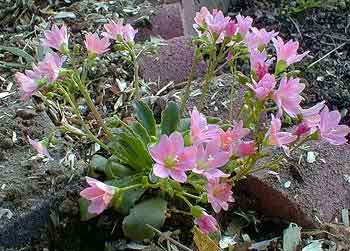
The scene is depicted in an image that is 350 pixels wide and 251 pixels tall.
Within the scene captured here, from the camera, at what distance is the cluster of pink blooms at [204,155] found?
4.19 feet

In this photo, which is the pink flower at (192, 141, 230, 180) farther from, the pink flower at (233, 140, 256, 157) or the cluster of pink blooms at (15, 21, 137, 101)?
the cluster of pink blooms at (15, 21, 137, 101)

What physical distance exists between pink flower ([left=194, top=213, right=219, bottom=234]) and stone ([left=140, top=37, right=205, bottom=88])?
718 millimetres

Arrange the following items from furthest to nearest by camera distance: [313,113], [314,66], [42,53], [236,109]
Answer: [314,66] < [42,53] < [236,109] < [313,113]

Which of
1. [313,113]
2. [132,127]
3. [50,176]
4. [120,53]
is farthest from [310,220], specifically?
[120,53]

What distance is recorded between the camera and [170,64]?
2.06m

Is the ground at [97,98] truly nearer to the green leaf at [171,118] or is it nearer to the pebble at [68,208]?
the pebble at [68,208]

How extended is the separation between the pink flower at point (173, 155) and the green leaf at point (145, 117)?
1.04 ft

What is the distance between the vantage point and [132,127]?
1574 millimetres

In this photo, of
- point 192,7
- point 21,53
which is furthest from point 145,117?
point 192,7

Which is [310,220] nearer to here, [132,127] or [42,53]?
[132,127]

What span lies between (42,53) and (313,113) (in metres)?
0.86

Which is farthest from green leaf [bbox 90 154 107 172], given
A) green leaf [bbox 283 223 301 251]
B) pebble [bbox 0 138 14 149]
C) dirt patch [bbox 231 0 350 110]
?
dirt patch [bbox 231 0 350 110]

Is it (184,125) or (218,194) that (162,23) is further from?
(218,194)

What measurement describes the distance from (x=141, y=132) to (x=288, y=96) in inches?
13.4
